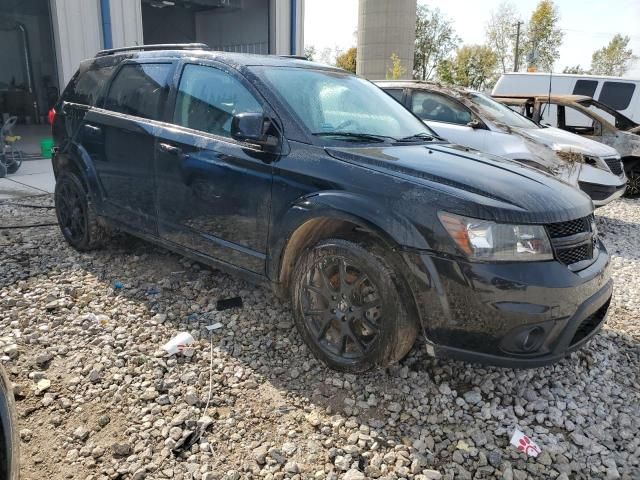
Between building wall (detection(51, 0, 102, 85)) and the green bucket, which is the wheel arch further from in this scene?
building wall (detection(51, 0, 102, 85))

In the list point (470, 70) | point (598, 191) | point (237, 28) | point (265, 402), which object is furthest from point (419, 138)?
point (470, 70)

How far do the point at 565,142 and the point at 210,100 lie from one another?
18.4ft

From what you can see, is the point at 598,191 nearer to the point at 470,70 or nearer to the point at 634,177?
the point at 634,177

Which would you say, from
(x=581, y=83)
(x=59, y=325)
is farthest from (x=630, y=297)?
(x=581, y=83)

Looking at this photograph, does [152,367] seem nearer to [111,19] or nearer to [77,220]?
[77,220]

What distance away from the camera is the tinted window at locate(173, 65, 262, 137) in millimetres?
3393

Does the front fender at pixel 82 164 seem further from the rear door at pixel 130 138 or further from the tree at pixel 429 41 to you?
the tree at pixel 429 41

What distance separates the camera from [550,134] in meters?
7.44

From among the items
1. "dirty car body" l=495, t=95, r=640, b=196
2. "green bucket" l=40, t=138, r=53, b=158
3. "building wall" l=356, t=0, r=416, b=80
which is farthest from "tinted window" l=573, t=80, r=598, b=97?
"building wall" l=356, t=0, r=416, b=80

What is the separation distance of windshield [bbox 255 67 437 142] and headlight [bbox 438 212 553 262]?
1.01 metres

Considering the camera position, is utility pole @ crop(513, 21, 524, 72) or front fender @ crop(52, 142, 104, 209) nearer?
front fender @ crop(52, 142, 104, 209)

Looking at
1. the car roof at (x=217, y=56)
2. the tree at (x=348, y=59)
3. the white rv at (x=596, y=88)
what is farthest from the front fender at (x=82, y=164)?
the tree at (x=348, y=59)

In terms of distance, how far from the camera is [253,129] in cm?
303

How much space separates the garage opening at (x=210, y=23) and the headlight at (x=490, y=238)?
18.1 m
